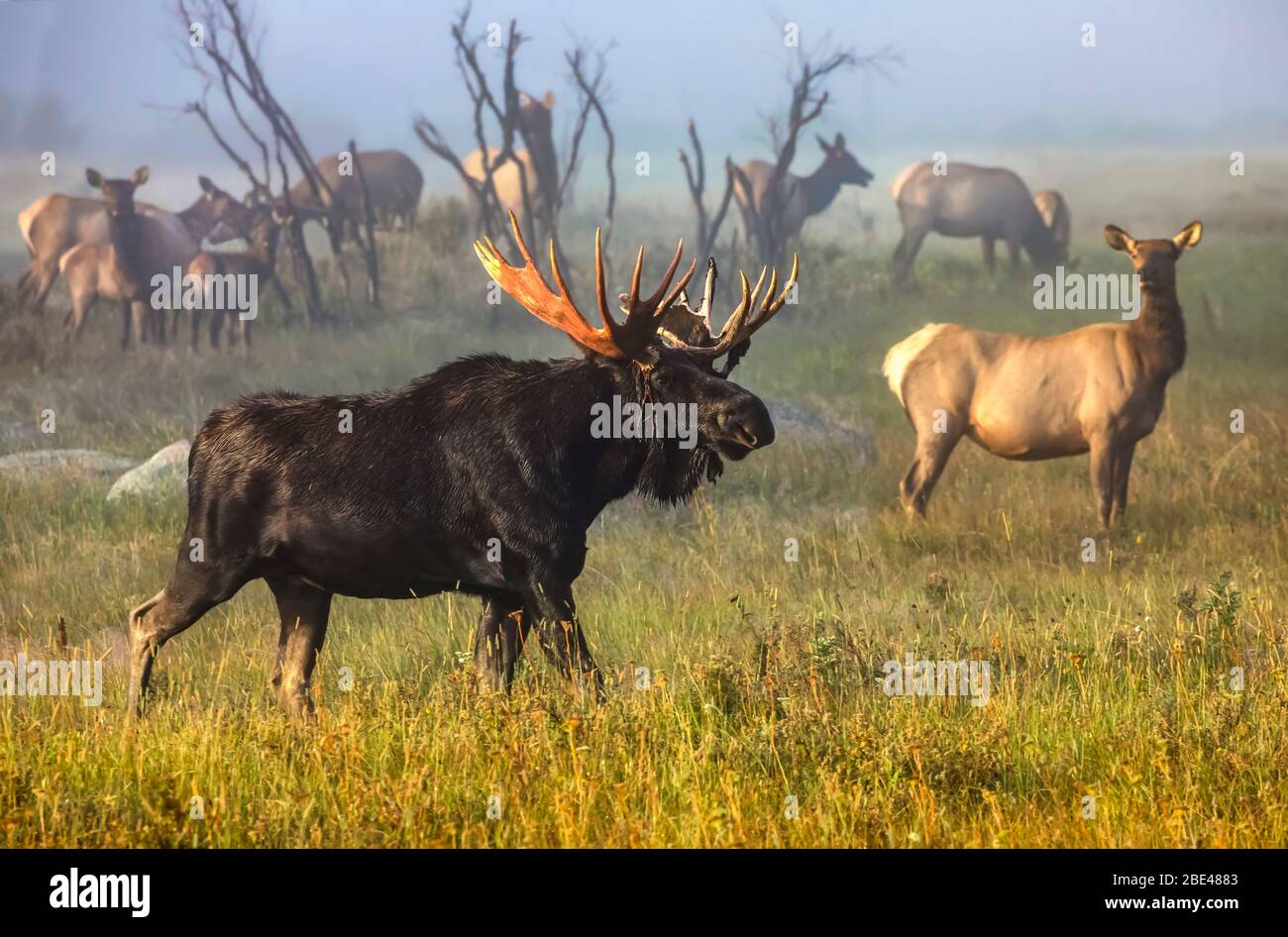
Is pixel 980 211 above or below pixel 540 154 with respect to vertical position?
below

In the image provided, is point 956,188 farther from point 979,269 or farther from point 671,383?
point 671,383

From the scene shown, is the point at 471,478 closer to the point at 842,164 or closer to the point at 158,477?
the point at 158,477

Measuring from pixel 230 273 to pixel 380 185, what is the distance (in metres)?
8.89

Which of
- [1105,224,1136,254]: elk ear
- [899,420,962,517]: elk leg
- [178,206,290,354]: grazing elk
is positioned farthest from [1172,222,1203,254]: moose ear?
[178,206,290,354]: grazing elk

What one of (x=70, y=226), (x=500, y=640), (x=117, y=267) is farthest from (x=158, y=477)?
(x=70, y=226)

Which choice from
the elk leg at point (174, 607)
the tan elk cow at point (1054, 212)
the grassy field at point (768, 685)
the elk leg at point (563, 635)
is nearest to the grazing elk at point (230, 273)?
the grassy field at point (768, 685)

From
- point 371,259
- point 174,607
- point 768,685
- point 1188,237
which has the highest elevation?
point 371,259

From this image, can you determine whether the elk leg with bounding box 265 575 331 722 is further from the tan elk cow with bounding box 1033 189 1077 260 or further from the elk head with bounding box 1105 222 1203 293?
the tan elk cow with bounding box 1033 189 1077 260

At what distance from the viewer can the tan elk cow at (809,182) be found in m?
26.5

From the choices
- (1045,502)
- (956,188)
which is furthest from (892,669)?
(956,188)

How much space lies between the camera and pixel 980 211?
A: 25766mm

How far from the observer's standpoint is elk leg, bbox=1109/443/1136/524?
11.2m

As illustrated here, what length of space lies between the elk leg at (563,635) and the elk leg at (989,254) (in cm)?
1986
